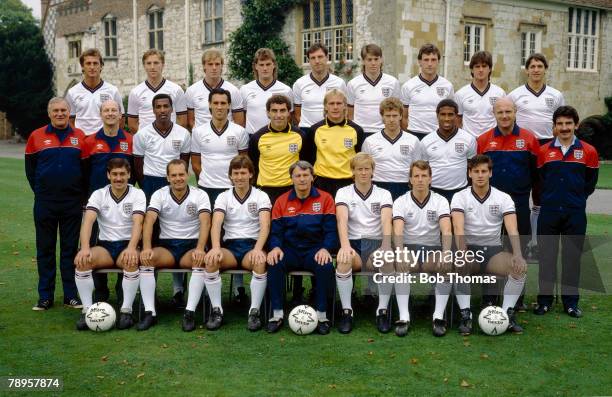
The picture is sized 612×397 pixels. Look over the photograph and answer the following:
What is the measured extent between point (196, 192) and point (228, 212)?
1.36ft

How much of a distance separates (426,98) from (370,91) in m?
0.68

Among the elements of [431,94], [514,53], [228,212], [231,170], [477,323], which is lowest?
[477,323]

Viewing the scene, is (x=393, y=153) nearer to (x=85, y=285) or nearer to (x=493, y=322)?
(x=493, y=322)

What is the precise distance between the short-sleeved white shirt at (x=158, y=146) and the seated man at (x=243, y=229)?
1.00 m

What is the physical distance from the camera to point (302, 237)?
271 inches

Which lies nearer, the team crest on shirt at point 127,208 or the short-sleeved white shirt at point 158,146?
the team crest on shirt at point 127,208

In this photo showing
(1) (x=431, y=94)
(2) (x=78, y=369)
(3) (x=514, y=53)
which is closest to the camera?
(2) (x=78, y=369)

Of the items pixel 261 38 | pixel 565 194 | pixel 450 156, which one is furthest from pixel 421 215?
pixel 261 38

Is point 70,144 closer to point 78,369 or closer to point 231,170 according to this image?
point 231,170

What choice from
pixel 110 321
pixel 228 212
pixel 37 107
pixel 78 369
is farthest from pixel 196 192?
pixel 37 107

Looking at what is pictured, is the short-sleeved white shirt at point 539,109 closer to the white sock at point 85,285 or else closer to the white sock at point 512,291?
the white sock at point 512,291

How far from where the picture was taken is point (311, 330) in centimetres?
655

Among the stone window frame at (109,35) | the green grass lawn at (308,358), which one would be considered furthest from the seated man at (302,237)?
the stone window frame at (109,35)

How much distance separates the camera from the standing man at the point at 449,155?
746cm
